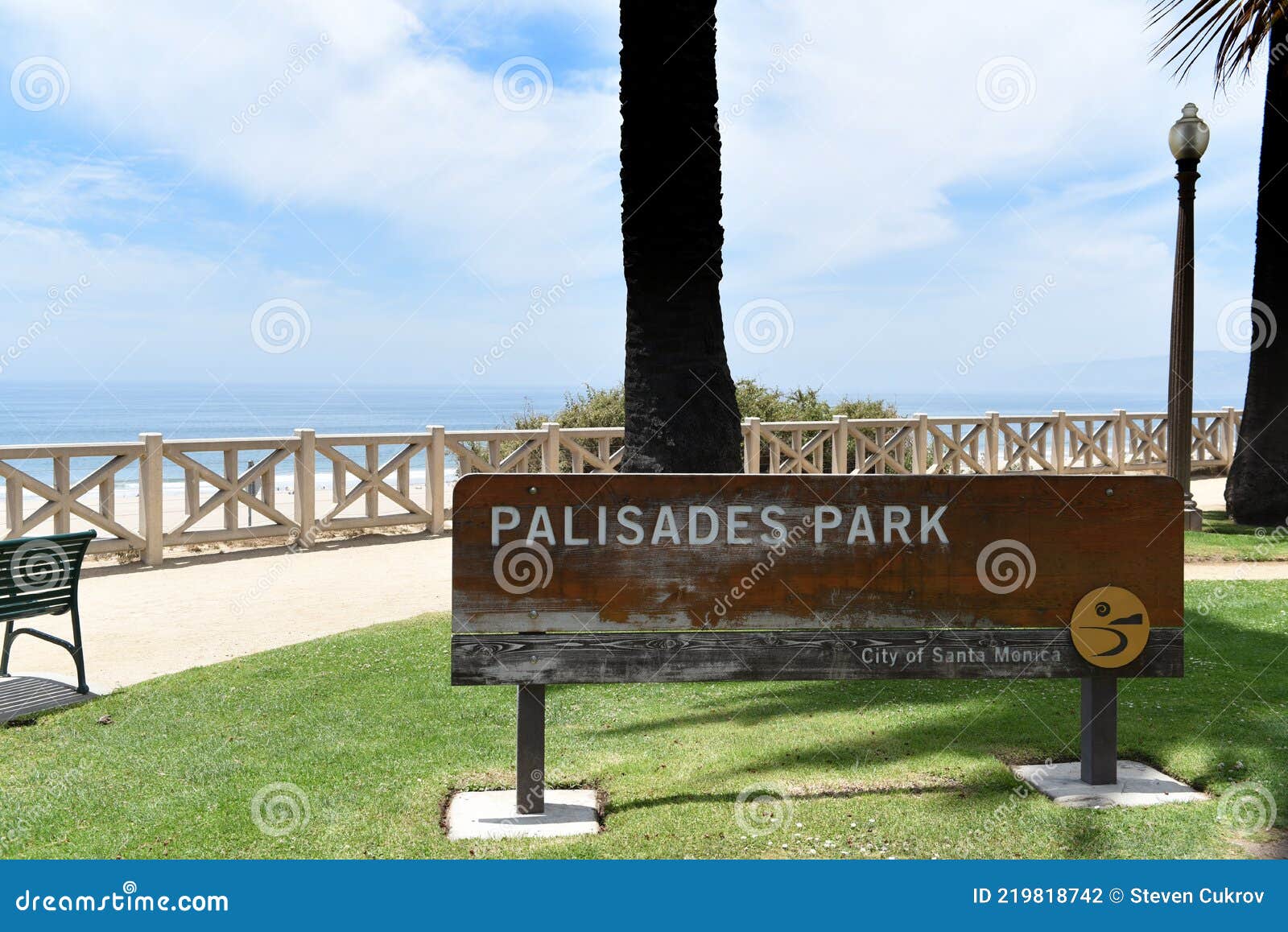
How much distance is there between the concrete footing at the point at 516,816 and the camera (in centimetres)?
392

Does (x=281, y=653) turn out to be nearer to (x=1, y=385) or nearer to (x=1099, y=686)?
(x=1099, y=686)

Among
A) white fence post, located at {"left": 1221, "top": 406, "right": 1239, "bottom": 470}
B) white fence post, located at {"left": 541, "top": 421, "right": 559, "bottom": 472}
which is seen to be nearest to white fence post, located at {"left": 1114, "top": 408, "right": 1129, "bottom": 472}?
white fence post, located at {"left": 1221, "top": 406, "right": 1239, "bottom": 470}

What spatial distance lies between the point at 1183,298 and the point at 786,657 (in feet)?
36.5

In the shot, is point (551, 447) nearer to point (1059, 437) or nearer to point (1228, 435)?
point (1059, 437)

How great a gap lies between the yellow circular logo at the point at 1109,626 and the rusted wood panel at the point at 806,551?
0.04 meters

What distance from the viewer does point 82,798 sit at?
4426 mm

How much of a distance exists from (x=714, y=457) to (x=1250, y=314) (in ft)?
33.4

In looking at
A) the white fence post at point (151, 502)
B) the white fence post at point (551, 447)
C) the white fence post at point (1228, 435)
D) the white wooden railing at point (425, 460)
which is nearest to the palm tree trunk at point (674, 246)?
the white wooden railing at point (425, 460)

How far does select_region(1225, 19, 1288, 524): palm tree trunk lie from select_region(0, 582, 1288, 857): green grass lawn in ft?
25.4

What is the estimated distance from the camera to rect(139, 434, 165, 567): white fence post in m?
12.0

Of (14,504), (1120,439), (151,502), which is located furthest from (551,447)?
(1120,439)

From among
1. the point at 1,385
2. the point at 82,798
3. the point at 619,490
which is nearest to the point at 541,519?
the point at 619,490

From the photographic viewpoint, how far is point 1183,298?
1302 centimetres

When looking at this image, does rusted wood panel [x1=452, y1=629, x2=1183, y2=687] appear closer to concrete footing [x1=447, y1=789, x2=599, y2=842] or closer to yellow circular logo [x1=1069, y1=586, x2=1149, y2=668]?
yellow circular logo [x1=1069, y1=586, x2=1149, y2=668]
